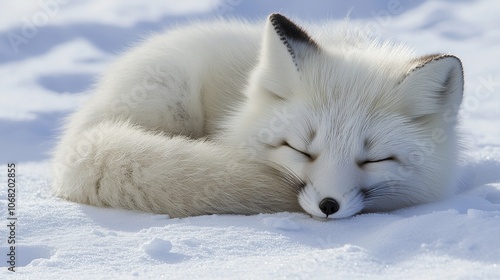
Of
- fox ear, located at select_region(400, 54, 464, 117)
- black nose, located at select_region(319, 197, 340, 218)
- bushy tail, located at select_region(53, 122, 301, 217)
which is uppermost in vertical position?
fox ear, located at select_region(400, 54, 464, 117)

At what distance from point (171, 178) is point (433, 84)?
1190mm

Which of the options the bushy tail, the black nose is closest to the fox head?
the black nose

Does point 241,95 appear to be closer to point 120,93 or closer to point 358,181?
point 120,93

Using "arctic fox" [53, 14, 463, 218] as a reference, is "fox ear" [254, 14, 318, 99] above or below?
above

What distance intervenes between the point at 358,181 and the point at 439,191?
0.57m

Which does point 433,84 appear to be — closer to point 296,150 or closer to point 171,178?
point 296,150

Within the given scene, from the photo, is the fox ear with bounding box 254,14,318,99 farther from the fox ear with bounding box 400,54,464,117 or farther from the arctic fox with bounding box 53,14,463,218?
the fox ear with bounding box 400,54,464,117

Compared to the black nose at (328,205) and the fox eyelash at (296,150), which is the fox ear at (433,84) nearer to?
the fox eyelash at (296,150)

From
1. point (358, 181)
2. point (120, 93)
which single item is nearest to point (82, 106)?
point (120, 93)

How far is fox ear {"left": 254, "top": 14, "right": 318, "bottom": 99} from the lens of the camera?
2764 mm

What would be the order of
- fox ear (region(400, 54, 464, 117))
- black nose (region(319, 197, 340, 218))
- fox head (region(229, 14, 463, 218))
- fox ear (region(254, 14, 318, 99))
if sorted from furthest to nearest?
fox ear (region(254, 14, 318, 99))
fox ear (region(400, 54, 464, 117))
fox head (region(229, 14, 463, 218))
black nose (region(319, 197, 340, 218))

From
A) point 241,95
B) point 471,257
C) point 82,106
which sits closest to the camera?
point 471,257

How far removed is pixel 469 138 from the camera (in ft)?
11.2

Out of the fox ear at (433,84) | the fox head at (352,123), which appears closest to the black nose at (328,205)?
the fox head at (352,123)
